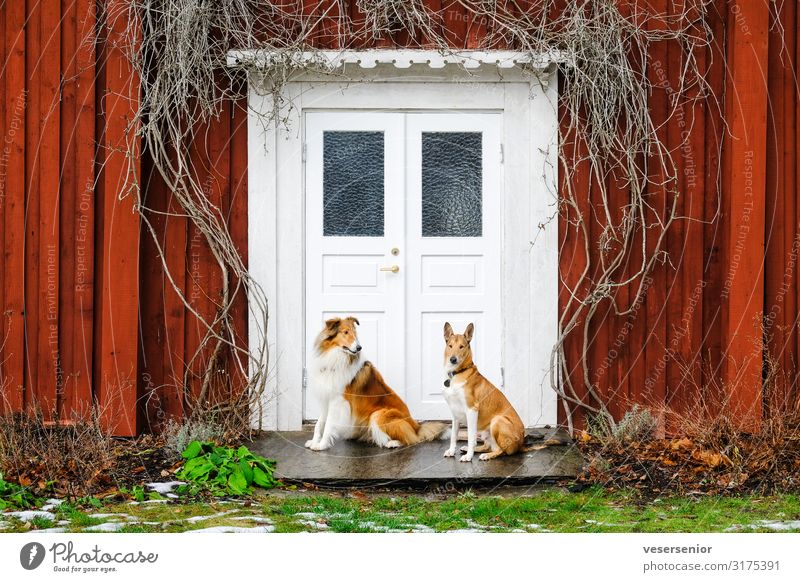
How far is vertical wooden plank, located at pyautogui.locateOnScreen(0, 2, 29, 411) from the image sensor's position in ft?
21.6

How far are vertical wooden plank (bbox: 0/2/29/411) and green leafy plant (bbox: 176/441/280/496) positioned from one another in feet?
5.27

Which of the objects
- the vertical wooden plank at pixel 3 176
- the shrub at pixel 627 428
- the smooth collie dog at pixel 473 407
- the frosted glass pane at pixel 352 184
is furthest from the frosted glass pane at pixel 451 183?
the vertical wooden plank at pixel 3 176

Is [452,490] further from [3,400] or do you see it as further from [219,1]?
[219,1]

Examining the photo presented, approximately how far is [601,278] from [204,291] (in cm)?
290

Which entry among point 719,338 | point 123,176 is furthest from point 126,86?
point 719,338

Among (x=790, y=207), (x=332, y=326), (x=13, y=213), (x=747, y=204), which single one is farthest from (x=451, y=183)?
(x=13, y=213)

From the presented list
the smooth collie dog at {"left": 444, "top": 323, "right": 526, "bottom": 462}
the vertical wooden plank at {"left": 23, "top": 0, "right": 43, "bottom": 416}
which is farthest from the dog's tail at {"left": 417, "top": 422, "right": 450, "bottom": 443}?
the vertical wooden plank at {"left": 23, "top": 0, "right": 43, "bottom": 416}

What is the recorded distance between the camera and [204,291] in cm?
678

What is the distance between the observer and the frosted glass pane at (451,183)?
270 inches

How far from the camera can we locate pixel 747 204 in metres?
6.64

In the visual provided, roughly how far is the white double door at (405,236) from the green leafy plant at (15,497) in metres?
2.13

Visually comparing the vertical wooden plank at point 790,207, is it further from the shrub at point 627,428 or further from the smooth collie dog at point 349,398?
the smooth collie dog at point 349,398

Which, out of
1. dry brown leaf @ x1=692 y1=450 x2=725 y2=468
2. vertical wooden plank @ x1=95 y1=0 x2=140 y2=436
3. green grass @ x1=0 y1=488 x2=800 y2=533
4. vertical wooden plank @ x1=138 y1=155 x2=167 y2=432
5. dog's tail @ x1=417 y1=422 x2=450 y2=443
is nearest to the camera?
green grass @ x1=0 y1=488 x2=800 y2=533

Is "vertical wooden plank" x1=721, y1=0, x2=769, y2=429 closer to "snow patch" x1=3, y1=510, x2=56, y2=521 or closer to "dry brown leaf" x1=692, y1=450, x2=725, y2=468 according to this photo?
"dry brown leaf" x1=692, y1=450, x2=725, y2=468
